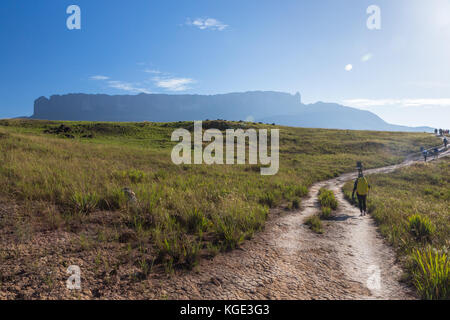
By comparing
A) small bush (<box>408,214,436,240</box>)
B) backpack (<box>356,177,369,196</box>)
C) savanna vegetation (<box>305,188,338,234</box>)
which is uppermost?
backpack (<box>356,177,369,196</box>)

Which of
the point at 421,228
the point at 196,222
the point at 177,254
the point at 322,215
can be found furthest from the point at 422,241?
the point at 177,254

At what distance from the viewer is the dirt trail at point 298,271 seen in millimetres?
3873

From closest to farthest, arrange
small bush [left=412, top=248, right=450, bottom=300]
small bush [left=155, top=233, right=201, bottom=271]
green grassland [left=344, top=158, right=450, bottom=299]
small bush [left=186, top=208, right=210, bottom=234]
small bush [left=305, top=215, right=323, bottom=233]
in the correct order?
small bush [left=412, top=248, right=450, bottom=300], green grassland [left=344, top=158, right=450, bottom=299], small bush [left=155, top=233, right=201, bottom=271], small bush [left=186, top=208, right=210, bottom=234], small bush [left=305, top=215, right=323, bottom=233]

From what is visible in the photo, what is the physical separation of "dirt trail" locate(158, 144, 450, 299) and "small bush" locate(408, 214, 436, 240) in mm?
962

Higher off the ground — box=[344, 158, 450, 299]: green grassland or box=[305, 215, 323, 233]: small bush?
box=[344, 158, 450, 299]: green grassland

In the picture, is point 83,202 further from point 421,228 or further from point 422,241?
point 421,228

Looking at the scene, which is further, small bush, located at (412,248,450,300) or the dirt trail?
the dirt trail

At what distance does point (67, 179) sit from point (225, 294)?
776 cm

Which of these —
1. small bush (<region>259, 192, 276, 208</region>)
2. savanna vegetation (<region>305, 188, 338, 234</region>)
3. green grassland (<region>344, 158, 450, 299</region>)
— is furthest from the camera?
small bush (<region>259, 192, 276, 208</region>)

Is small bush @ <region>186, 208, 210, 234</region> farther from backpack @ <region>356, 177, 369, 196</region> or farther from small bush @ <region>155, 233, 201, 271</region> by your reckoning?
backpack @ <region>356, 177, 369, 196</region>

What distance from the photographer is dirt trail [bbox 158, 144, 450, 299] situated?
12.7 ft

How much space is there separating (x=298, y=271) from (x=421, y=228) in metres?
4.85

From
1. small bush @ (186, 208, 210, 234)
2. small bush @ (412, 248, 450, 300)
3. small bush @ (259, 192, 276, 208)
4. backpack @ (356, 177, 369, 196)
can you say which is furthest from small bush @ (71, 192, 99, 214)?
backpack @ (356, 177, 369, 196)

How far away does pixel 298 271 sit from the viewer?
470 cm
